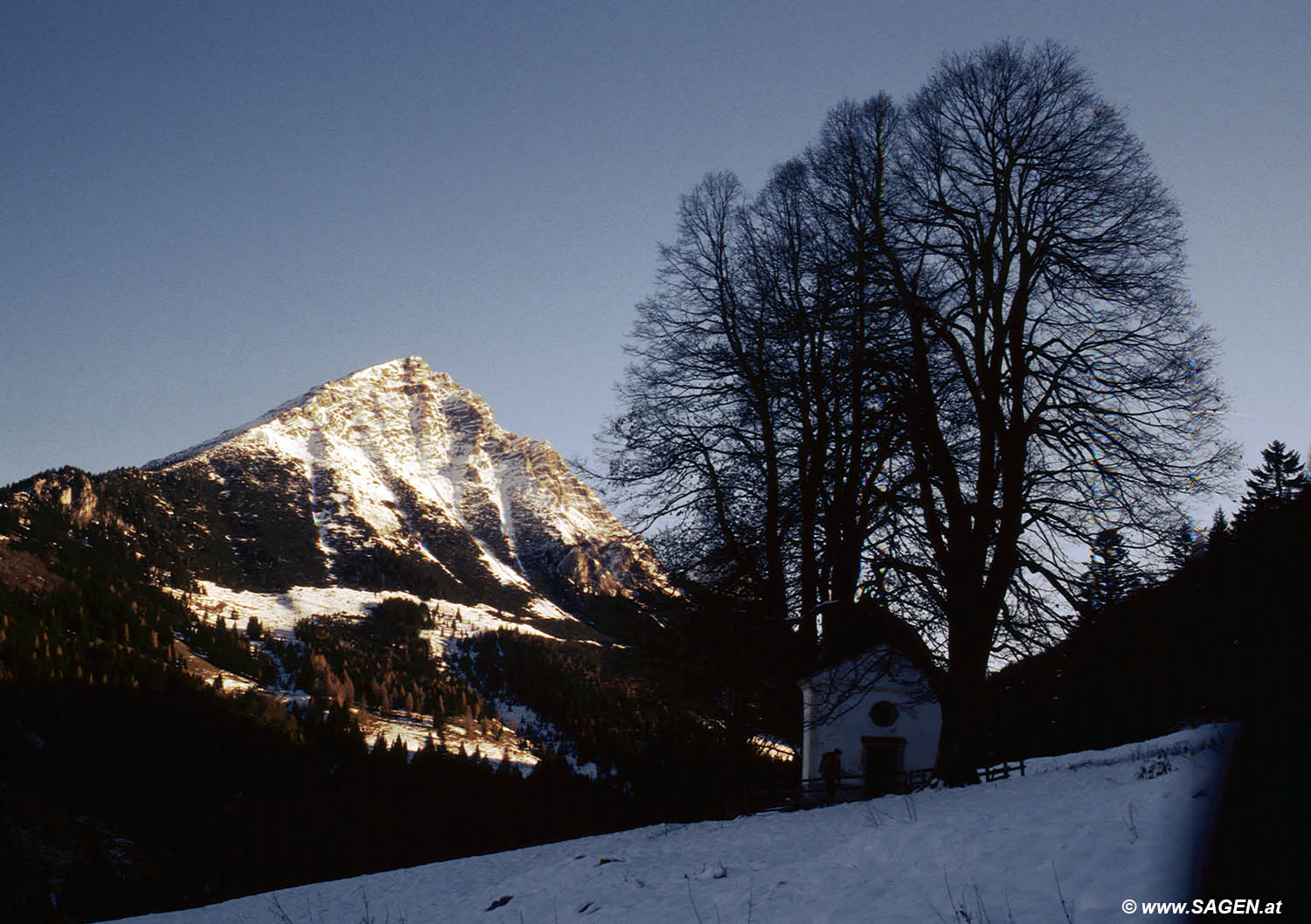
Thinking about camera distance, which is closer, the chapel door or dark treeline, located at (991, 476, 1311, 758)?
dark treeline, located at (991, 476, 1311, 758)

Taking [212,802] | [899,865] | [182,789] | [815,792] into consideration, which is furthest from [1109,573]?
[182,789]

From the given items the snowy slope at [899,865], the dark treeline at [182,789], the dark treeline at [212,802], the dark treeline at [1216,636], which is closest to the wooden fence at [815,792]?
the dark treeline at [1216,636]

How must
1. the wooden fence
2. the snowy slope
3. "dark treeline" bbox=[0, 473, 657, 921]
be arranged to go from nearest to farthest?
1. the snowy slope
2. the wooden fence
3. "dark treeline" bbox=[0, 473, 657, 921]

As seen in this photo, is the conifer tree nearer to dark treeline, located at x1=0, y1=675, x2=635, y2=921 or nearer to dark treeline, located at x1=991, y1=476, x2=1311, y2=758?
dark treeline, located at x1=991, y1=476, x2=1311, y2=758

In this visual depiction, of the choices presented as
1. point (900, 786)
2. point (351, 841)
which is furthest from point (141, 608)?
point (900, 786)

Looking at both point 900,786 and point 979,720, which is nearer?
point 979,720

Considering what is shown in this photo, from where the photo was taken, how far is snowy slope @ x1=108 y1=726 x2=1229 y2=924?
5371 millimetres

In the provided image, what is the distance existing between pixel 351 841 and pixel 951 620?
105m

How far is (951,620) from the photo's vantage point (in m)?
10.6

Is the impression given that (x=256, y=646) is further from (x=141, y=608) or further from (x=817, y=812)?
(x=817, y=812)

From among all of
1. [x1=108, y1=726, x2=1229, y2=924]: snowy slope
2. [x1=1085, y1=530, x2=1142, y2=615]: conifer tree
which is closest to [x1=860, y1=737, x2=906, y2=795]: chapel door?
[x1=108, y1=726, x2=1229, y2=924]: snowy slope

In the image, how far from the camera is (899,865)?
6.75 metres

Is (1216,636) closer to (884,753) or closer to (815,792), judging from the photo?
(884,753)

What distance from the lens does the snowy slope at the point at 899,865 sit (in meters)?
5.37
